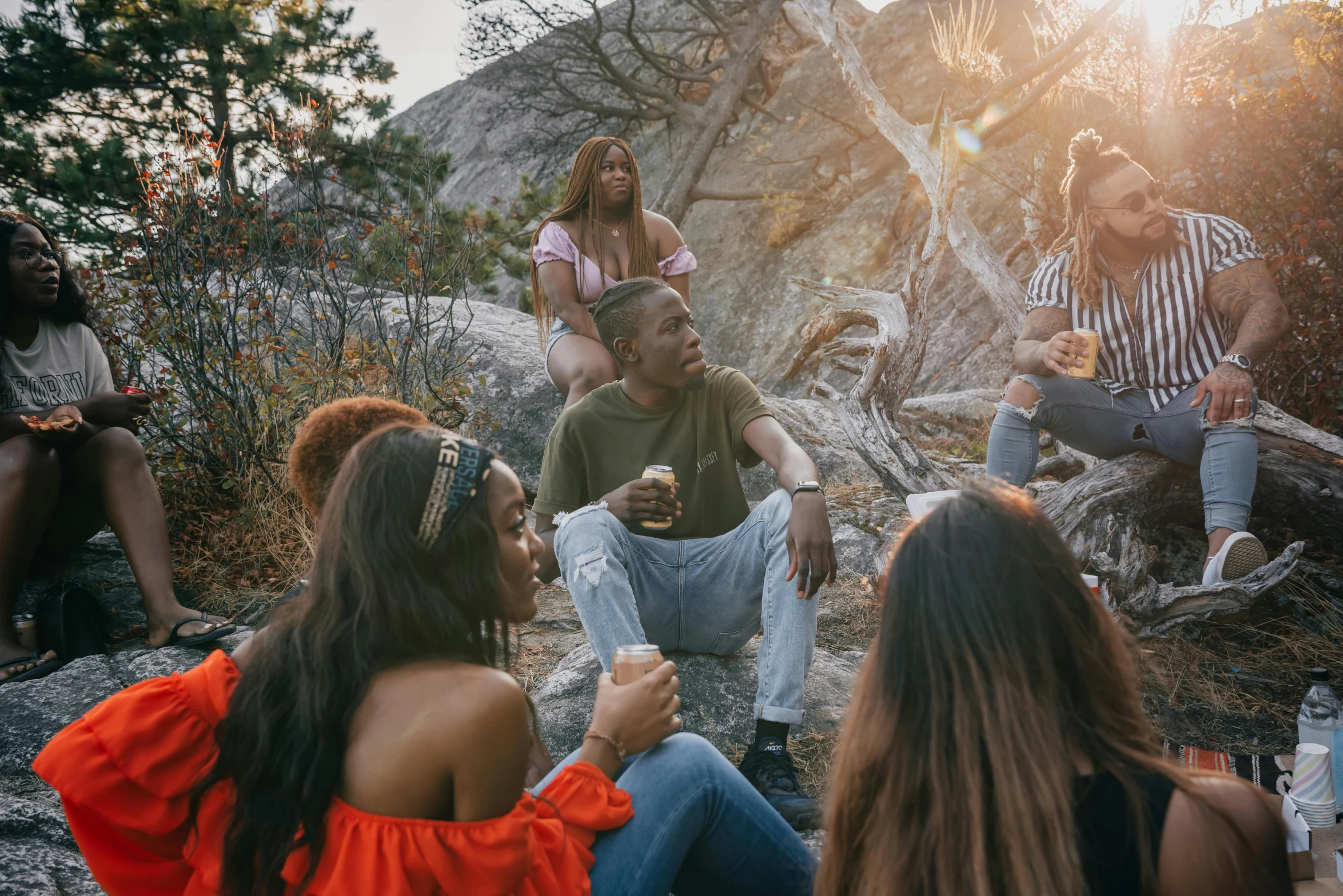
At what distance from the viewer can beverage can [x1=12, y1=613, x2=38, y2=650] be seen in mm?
3453

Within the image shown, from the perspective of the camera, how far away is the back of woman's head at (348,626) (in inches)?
51.2

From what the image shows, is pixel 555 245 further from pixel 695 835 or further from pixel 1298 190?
pixel 1298 190

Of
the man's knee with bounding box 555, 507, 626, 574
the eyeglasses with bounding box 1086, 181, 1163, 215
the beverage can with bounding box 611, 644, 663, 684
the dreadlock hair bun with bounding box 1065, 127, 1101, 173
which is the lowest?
the beverage can with bounding box 611, 644, 663, 684

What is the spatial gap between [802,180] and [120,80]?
8.38 m

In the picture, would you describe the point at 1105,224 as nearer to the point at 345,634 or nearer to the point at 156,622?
the point at 345,634

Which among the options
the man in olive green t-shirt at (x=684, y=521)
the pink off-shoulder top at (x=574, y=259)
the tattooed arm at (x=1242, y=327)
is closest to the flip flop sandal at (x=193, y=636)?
the man in olive green t-shirt at (x=684, y=521)

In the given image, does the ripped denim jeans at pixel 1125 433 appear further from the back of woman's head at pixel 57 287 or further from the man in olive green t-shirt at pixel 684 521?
the back of woman's head at pixel 57 287

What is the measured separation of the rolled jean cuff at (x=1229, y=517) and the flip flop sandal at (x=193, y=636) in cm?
374

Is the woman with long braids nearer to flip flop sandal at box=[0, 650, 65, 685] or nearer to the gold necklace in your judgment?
the gold necklace

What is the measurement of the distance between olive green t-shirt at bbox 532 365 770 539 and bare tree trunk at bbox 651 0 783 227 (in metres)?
9.79

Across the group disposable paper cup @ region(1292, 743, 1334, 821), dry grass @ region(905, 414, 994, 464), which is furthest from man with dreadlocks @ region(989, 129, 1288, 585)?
dry grass @ region(905, 414, 994, 464)

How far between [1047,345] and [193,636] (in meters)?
3.54

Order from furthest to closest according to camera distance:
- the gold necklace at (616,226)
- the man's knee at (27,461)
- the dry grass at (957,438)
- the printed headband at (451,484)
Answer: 1. the dry grass at (957,438)
2. the gold necklace at (616,226)
3. the man's knee at (27,461)
4. the printed headband at (451,484)

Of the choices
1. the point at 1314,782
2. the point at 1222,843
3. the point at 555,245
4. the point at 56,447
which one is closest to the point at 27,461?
the point at 56,447
